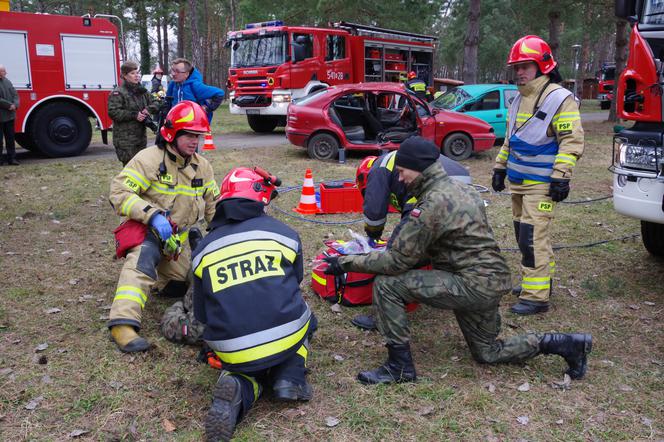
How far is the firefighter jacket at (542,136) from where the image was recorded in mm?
4203

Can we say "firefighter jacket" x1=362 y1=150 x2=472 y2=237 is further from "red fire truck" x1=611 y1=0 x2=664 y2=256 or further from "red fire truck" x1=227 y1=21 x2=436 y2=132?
"red fire truck" x1=227 y1=21 x2=436 y2=132

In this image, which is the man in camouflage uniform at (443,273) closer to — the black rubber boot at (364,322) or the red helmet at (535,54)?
the black rubber boot at (364,322)

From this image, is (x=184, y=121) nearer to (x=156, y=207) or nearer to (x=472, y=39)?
(x=156, y=207)

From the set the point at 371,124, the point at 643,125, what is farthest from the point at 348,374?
the point at 371,124

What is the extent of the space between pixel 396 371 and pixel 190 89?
570cm

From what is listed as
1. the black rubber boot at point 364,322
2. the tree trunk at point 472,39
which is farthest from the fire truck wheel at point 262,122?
the black rubber boot at point 364,322

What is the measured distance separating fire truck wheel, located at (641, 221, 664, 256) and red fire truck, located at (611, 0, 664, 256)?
1146 mm

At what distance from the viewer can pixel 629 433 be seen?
9.55 ft

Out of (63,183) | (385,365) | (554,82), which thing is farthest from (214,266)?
(63,183)

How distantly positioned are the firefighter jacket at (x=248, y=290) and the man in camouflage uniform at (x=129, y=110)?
4.60 meters

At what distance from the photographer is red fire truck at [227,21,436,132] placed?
1542 cm

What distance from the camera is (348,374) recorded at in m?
3.53

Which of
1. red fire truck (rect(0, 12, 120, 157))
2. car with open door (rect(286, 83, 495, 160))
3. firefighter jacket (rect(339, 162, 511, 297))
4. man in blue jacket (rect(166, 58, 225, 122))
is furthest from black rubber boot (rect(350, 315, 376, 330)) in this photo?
red fire truck (rect(0, 12, 120, 157))

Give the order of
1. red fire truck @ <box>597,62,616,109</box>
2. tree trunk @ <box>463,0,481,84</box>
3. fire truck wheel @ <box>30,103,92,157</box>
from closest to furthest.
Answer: fire truck wheel @ <box>30,103,92,157</box> < tree trunk @ <box>463,0,481,84</box> < red fire truck @ <box>597,62,616,109</box>
